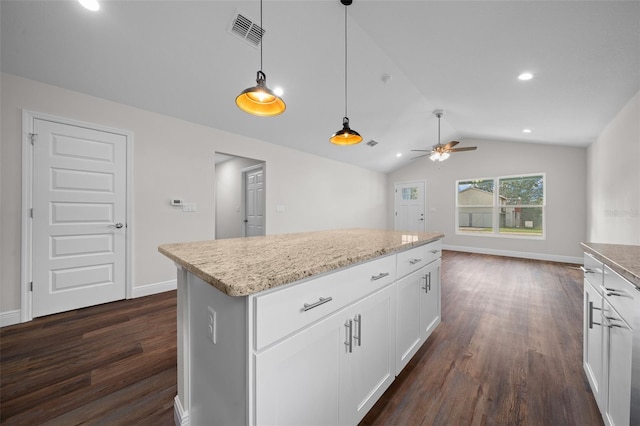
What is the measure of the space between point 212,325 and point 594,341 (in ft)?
6.74

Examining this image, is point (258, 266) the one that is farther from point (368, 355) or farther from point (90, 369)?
point (90, 369)

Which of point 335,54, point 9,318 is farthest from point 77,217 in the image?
point 335,54

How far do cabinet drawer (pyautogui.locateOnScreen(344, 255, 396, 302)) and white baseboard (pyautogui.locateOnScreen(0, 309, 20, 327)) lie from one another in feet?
11.2

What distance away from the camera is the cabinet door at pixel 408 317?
156 cm

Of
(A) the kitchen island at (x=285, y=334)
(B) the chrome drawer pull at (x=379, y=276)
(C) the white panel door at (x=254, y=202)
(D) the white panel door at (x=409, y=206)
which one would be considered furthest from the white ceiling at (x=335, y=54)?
(D) the white panel door at (x=409, y=206)

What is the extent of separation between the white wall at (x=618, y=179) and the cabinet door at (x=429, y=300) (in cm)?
254

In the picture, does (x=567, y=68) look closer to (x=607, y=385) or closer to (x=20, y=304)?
(x=607, y=385)

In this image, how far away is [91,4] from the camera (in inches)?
74.0

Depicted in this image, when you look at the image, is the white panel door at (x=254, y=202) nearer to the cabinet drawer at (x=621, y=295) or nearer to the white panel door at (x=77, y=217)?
the white panel door at (x=77, y=217)

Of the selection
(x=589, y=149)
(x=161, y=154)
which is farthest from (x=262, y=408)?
(x=589, y=149)

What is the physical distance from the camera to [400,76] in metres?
3.37

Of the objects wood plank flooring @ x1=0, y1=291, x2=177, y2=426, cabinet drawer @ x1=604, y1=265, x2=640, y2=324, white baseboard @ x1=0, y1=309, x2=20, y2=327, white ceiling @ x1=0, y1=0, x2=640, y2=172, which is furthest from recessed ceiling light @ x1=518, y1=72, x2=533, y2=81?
white baseboard @ x1=0, y1=309, x2=20, y2=327

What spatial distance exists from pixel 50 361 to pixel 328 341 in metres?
2.27

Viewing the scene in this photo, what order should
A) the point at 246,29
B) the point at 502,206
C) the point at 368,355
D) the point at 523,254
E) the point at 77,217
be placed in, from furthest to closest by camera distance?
1. the point at 502,206
2. the point at 523,254
3. the point at 77,217
4. the point at 246,29
5. the point at 368,355
